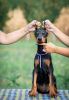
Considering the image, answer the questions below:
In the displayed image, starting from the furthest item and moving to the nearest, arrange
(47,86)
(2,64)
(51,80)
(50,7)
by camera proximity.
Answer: (2,64)
(50,7)
(47,86)
(51,80)

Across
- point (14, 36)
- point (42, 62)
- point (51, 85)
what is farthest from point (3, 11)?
point (51, 85)

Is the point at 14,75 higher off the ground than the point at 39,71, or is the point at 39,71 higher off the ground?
the point at 39,71

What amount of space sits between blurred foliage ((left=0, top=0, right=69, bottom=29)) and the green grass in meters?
0.51

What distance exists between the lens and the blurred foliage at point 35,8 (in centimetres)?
297

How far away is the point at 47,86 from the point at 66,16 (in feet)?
5.93

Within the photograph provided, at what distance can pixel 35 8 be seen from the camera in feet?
9.89

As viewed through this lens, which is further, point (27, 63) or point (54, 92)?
point (27, 63)

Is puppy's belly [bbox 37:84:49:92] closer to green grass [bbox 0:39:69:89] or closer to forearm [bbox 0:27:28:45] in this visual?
forearm [bbox 0:27:28:45]

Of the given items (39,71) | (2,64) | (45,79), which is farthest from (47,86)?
(2,64)

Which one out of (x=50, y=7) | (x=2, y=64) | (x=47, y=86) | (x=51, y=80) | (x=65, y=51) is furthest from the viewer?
(x=2, y=64)

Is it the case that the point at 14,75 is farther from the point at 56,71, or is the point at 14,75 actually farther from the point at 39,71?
the point at 39,71

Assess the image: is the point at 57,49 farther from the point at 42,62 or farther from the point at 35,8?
the point at 35,8

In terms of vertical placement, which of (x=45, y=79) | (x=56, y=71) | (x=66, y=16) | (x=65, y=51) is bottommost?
(x=56, y=71)

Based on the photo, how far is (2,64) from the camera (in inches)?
125
